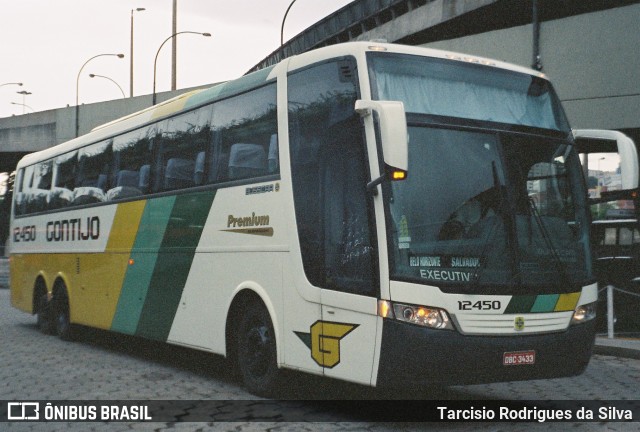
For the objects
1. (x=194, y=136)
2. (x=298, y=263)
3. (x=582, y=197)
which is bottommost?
(x=298, y=263)

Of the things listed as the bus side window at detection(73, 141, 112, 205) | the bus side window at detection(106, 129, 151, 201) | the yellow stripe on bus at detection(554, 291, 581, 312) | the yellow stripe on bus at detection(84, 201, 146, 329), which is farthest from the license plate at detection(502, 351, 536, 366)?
the bus side window at detection(73, 141, 112, 205)

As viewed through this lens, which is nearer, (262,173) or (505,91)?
(505,91)

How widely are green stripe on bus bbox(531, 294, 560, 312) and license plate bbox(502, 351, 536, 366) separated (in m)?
0.36

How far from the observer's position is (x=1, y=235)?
60.4 meters

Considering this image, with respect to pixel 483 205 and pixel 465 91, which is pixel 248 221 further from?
pixel 483 205

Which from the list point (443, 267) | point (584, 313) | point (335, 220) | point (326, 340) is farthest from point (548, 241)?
point (326, 340)

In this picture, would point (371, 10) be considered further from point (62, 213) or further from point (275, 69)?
point (275, 69)

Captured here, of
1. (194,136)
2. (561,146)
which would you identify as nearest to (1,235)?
(194,136)

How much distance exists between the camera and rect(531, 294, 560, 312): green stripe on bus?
758 cm

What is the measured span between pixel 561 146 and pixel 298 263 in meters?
2.55

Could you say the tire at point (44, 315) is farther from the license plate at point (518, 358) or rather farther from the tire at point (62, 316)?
the license plate at point (518, 358)

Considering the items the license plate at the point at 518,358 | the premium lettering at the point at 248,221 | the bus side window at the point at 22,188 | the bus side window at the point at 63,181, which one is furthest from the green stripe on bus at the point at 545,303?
A: the bus side window at the point at 22,188

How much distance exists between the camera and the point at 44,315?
53.2 ft

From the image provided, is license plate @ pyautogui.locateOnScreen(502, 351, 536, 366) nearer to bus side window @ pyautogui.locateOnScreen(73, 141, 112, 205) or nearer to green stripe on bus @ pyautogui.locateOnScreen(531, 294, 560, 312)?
green stripe on bus @ pyautogui.locateOnScreen(531, 294, 560, 312)
